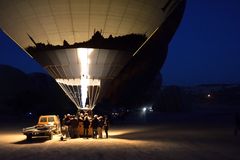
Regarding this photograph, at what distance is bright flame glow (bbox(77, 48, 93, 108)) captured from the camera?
70.8ft

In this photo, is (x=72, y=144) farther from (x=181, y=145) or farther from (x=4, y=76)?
(x=4, y=76)

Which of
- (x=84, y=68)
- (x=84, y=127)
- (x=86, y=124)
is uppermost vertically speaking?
(x=84, y=68)

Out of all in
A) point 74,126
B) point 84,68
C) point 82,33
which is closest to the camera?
point 74,126

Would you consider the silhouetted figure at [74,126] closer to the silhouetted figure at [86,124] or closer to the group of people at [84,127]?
the group of people at [84,127]

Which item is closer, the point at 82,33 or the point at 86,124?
the point at 86,124

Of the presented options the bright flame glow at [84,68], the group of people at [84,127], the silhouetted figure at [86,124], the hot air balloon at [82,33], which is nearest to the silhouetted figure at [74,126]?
the group of people at [84,127]

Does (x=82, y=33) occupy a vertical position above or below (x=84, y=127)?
above

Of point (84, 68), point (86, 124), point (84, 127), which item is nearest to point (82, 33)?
point (84, 68)

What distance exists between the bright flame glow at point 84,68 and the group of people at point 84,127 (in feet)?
5.01

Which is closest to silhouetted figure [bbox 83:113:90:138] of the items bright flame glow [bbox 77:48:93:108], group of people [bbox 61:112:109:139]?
group of people [bbox 61:112:109:139]

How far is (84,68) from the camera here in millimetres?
22125

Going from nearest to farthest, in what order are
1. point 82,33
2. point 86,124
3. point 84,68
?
point 86,124 < point 82,33 < point 84,68

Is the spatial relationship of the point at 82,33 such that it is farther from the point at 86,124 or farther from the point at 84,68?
the point at 86,124

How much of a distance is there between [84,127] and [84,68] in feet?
9.75
